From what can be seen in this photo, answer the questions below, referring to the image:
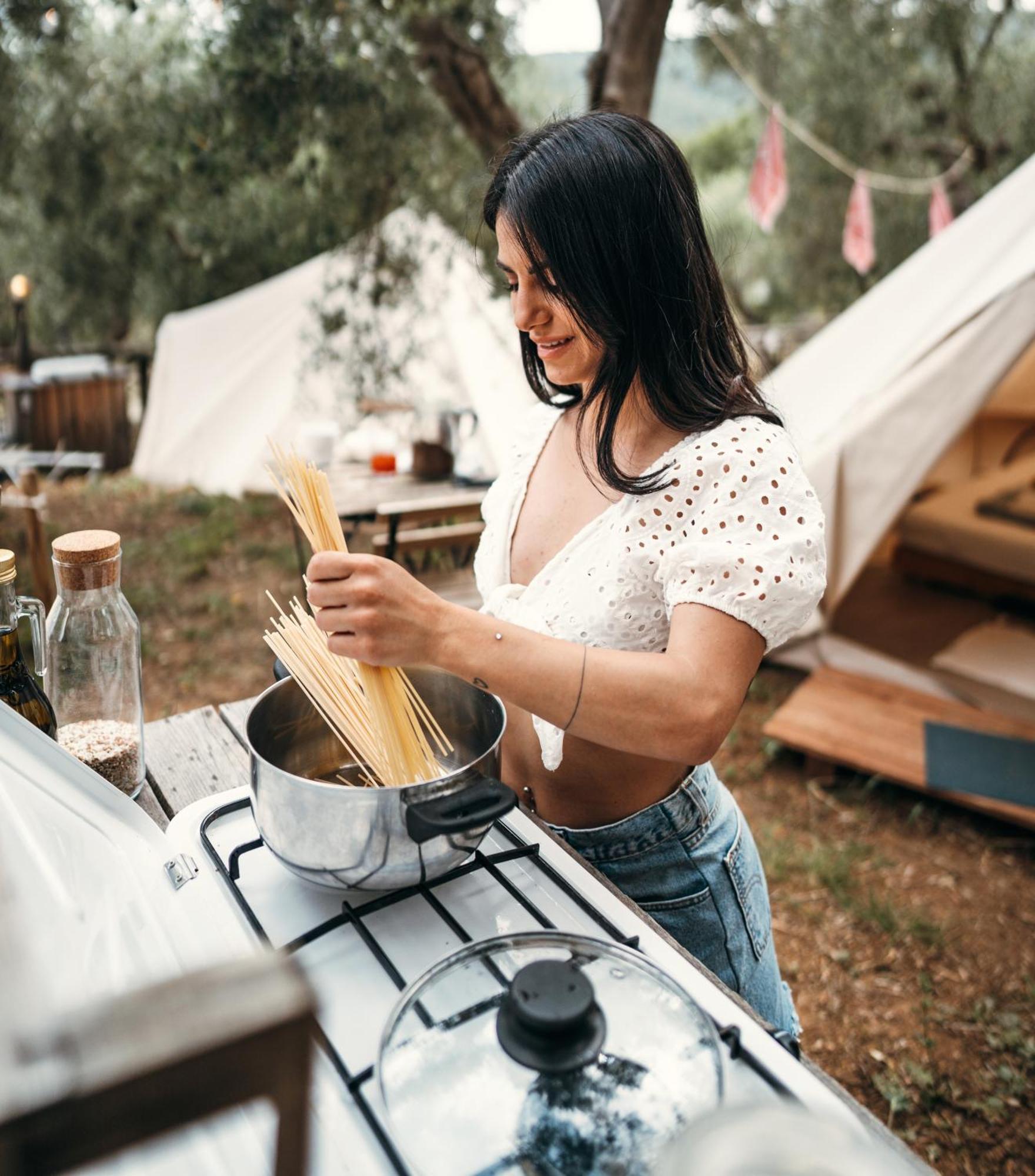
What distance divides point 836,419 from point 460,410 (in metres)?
1.97

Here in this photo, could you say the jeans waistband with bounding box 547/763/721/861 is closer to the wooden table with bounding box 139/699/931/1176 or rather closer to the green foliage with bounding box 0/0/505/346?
the wooden table with bounding box 139/699/931/1176

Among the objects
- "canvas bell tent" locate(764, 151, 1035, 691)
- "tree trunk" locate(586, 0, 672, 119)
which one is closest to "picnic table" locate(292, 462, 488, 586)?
"canvas bell tent" locate(764, 151, 1035, 691)

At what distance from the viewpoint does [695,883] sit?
1.20 m

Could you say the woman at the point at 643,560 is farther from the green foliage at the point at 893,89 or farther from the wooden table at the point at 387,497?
the green foliage at the point at 893,89

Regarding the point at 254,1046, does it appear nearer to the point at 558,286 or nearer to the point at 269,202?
the point at 558,286

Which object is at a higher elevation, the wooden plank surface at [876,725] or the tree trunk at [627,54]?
the tree trunk at [627,54]

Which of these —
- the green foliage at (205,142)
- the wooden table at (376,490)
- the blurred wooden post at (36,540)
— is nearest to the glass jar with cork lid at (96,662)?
the green foliage at (205,142)

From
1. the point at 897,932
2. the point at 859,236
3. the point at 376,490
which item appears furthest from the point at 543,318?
the point at 859,236

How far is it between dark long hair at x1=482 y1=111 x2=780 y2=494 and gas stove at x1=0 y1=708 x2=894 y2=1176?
1.75ft

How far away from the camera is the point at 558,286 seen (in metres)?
1.16

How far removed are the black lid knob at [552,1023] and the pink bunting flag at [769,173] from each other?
460 cm

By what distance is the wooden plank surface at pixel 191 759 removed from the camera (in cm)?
117

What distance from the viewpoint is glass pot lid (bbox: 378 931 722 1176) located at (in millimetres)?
591

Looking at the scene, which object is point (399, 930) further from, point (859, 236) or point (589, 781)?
point (859, 236)
